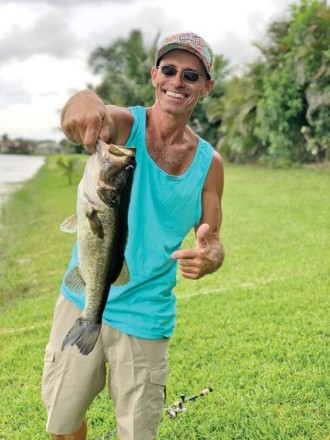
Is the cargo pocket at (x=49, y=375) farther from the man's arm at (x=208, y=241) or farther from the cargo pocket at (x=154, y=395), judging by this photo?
the man's arm at (x=208, y=241)

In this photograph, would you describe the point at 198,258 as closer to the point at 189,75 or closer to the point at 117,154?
the point at 117,154

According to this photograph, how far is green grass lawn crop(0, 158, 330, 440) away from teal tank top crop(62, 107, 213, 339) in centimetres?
135

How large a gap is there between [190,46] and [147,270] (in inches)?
38.3

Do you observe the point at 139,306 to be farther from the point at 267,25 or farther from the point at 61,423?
the point at 267,25

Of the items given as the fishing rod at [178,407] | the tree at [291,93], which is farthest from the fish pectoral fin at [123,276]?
the tree at [291,93]

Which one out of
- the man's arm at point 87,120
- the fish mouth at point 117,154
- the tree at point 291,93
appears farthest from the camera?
the tree at point 291,93

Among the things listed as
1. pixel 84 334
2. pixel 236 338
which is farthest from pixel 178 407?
pixel 84 334

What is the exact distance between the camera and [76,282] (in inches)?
90.4

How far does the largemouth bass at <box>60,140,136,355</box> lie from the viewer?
1854 mm

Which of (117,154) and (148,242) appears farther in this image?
(148,242)

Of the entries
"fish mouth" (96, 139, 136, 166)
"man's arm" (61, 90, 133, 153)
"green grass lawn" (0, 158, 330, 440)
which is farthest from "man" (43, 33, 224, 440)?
"green grass lawn" (0, 158, 330, 440)

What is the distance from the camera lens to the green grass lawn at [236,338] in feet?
11.9

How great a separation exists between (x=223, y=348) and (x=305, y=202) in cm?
747

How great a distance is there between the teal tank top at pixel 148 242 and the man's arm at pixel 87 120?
23 centimetres
